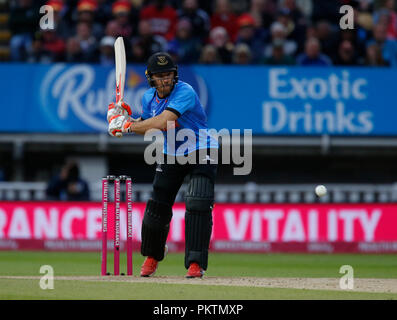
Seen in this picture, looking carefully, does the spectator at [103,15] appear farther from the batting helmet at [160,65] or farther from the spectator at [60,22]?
the batting helmet at [160,65]

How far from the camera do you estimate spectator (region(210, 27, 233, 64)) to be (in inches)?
687

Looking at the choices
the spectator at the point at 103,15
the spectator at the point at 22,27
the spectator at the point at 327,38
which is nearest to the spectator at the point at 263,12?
the spectator at the point at 327,38

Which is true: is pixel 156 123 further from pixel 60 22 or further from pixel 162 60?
pixel 60 22

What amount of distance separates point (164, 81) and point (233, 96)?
321 inches

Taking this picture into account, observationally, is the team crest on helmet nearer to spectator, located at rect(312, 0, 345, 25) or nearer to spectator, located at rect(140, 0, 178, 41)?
spectator, located at rect(140, 0, 178, 41)

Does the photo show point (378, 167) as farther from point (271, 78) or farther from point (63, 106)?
point (63, 106)

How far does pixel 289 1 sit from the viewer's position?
1870 cm

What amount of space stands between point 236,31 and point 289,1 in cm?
131

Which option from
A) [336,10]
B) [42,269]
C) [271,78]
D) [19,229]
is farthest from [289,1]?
[42,269]

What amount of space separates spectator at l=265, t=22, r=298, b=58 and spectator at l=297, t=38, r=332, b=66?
18.1 inches

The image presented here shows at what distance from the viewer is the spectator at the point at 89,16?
1773 cm

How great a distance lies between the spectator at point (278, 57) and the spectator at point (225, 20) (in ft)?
4.85

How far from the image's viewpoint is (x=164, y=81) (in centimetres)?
903

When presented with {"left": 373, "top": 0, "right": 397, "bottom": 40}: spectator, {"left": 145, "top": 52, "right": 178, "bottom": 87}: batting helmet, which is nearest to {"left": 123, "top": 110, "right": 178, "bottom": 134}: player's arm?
{"left": 145, "top": 52, "right": 178, "bottom": 87}: batting helmet
